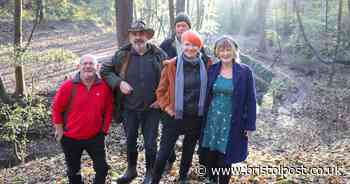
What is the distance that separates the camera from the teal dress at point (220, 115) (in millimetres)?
4656

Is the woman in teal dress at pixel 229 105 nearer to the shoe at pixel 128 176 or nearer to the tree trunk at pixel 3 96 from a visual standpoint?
the shoe at pixel 128 176

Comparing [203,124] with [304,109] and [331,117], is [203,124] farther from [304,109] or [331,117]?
[304,109]

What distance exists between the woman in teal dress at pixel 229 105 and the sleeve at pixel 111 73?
128cm

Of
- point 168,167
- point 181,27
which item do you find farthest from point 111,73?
point 168,167

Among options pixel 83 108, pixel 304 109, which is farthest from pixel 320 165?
pixel 304 109

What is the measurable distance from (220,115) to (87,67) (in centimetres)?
179

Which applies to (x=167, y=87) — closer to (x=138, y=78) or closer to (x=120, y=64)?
(x=138, y=78)

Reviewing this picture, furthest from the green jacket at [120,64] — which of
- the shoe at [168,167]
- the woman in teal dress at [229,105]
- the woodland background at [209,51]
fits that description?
the woodland background at [209,51]

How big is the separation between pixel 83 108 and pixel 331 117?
1156 cm

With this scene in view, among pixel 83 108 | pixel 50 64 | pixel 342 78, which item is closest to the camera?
pixel 83 108

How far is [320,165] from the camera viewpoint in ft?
22.8

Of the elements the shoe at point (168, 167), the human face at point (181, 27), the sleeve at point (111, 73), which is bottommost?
the shoe at point (168, 167)

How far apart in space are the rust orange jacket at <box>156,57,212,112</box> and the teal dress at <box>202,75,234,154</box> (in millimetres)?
539

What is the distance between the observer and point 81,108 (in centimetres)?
462
